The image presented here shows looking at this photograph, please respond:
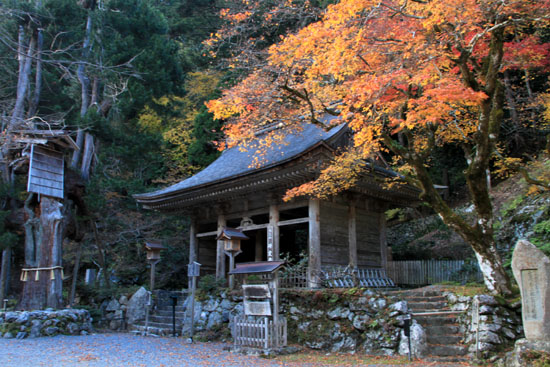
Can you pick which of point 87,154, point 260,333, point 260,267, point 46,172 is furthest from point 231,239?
point 87,154

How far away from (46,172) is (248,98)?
779 cm

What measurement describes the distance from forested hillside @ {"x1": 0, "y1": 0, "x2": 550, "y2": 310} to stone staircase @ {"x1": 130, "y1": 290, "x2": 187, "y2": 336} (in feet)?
5.25

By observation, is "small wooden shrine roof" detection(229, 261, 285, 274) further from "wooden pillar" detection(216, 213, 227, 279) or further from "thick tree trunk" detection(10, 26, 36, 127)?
"thick tree trunk" detection(10, 26, 36, 127)

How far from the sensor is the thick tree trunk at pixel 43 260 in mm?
12609

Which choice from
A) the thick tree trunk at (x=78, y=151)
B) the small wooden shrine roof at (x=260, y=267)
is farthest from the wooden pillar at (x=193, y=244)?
the small wooden shrine roof at (x=260, y=267)

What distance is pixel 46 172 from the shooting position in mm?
13500

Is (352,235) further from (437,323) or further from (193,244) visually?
(193,244)

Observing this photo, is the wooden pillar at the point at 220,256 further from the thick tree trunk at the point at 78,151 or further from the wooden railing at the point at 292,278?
the thick tree trunk at the point at 78,151

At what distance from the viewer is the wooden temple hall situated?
38.4 ft

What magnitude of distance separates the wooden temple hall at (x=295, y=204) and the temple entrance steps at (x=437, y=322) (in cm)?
288

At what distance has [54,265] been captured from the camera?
1309cm

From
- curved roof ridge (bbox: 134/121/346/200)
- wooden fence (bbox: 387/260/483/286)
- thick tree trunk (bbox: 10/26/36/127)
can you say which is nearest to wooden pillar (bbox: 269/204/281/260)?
curved roof ridge (bbox: 134/121/346/200)

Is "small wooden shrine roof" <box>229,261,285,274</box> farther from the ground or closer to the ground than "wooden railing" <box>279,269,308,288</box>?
farther from the ground

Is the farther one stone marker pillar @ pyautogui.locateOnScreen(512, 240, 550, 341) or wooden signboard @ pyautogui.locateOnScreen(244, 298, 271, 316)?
wooden signboard @ pyautogui.locateOnScreen(244, 298, 271, 316)
